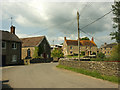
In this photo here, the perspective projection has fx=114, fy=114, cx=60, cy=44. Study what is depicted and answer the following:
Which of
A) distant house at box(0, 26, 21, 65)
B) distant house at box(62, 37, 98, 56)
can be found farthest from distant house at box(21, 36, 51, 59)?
distant house at box(62, 37, 98, 56)

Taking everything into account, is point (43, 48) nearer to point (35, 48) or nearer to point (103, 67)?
point (35, 48)

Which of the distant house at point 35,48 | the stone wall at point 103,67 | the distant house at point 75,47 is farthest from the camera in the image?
the distant house at point 75,47

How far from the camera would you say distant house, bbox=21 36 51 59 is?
38.3 meters

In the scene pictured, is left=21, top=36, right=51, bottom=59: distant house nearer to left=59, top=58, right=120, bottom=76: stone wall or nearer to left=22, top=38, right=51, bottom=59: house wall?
left=22, top=38, right=51, bottom=59: house wall

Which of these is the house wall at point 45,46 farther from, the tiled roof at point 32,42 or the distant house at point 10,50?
the distant house at point 10,50

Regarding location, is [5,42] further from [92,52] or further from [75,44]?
[92,52]

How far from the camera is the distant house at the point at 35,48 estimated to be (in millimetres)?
38347

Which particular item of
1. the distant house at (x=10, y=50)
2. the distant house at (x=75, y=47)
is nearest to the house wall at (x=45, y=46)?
the distant house at (x=10, y=50)

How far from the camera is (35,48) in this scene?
37.4m

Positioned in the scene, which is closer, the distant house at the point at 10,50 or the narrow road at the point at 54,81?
the narrow road at the point at 54,81

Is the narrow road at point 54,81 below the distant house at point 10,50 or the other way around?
below

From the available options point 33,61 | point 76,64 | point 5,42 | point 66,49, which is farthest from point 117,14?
point 66,49

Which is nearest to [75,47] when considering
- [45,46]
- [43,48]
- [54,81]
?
[45,46]

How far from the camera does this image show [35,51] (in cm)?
3722
